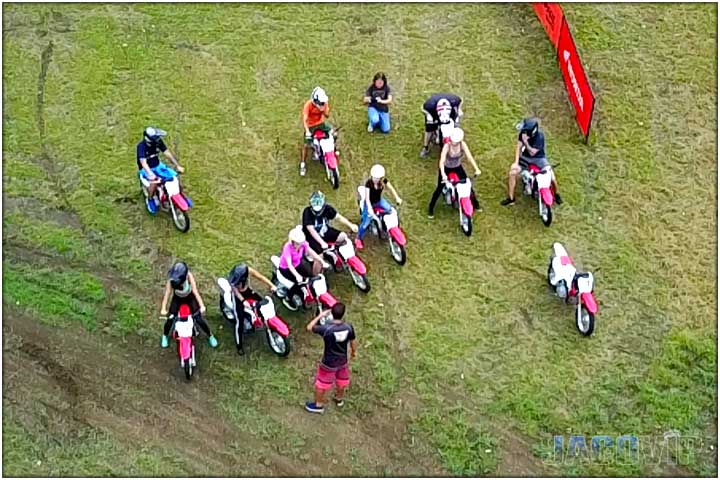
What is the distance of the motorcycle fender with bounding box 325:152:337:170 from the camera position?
15.3 m

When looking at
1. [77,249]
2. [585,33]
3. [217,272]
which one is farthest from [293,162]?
[585,33]


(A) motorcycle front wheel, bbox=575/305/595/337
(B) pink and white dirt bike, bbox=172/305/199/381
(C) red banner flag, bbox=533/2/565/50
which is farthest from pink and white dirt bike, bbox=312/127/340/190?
(C) red banner flag, bbox=533/2/565/50

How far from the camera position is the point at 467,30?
59.5ft

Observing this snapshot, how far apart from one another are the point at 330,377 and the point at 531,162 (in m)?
4.58

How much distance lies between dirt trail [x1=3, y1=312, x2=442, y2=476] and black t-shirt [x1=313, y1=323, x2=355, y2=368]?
101 cm

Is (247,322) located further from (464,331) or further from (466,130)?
(466,130)

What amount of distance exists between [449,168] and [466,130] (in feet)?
6.16

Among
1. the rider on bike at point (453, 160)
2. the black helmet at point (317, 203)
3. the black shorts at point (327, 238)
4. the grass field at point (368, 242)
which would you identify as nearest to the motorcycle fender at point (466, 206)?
the rider on bike at point (453, 160)

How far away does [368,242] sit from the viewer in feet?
48.4

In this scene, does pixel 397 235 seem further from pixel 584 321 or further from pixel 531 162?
pixel 584 321

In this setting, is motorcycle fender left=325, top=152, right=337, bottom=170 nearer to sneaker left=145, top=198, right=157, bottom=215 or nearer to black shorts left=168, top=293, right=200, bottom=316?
sneaker left=145, top=198, right=157, bottom=215

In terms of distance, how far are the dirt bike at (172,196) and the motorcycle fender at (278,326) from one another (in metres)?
2.52

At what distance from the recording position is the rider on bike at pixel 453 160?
1443cm

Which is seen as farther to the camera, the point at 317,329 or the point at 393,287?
the point at 393,287
